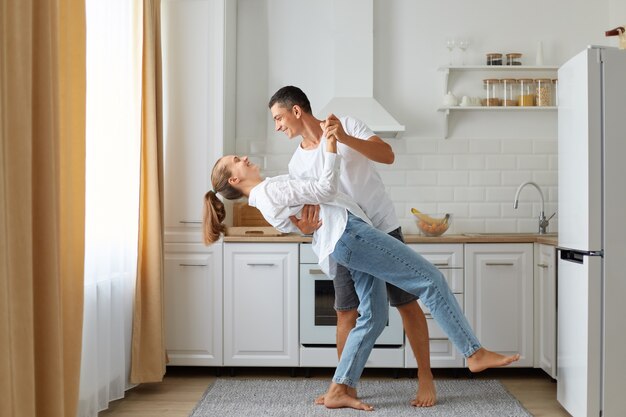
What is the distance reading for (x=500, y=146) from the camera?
469cm

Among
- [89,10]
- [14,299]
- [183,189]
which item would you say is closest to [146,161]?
[183,189]

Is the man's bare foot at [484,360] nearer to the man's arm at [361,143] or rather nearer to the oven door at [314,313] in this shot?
the man's arm at [361,143]

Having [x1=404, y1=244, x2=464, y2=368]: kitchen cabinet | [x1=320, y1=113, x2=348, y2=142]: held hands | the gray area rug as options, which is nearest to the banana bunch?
[x1=404, y1=244, x2=464, y2=368]: kitchen cabinet

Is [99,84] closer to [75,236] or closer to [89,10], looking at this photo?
[89,10]

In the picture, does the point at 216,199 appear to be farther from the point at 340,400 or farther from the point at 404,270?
the point at 340,400

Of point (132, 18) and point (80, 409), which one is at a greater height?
point (132, 18)

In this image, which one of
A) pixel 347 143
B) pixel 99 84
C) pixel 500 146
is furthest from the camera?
pixel 500 146

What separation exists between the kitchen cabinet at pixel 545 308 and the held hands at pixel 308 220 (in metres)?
1.42

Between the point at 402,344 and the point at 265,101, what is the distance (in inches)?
76.0

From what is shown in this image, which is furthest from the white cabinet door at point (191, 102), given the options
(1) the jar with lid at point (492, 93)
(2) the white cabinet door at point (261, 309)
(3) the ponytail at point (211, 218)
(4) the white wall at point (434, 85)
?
(1) the jar with lid at point (492, 93)

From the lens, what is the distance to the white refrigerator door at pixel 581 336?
9.66 ft

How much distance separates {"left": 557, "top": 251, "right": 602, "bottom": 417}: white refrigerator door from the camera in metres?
2.94

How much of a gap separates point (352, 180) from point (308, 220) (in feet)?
0.99

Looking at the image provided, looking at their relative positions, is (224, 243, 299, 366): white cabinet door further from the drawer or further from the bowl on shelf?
the bowl on shelf
